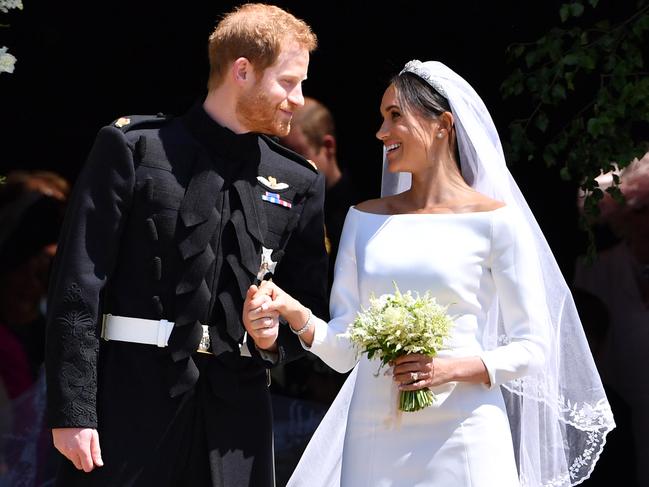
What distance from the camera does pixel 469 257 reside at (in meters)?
3.54

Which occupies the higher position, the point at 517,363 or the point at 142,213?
the point at 142,213

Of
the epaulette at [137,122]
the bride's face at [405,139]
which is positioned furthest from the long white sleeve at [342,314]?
the epaulette at [137,122]

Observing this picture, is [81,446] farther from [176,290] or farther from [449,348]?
[449,348]

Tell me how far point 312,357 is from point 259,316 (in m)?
2.11

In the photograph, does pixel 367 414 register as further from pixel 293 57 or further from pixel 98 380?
pixel 293 57

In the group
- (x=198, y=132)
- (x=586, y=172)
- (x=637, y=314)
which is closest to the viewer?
(x=198, y=132)

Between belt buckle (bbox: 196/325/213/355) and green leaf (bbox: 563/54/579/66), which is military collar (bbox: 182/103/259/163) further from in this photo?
green leaf (bbox: 563/54/579/66)

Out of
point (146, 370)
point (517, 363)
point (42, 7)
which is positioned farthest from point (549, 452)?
point (42, 7)

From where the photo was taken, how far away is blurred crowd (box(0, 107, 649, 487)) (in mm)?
5281

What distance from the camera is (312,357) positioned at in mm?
5504

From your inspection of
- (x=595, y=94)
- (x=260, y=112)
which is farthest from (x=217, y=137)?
(x=595, y=94)

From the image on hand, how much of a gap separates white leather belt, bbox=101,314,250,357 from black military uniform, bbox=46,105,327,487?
21mm

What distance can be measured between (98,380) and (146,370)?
15 centimetres

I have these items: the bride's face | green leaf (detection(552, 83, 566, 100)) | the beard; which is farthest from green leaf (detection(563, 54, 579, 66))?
the beard
